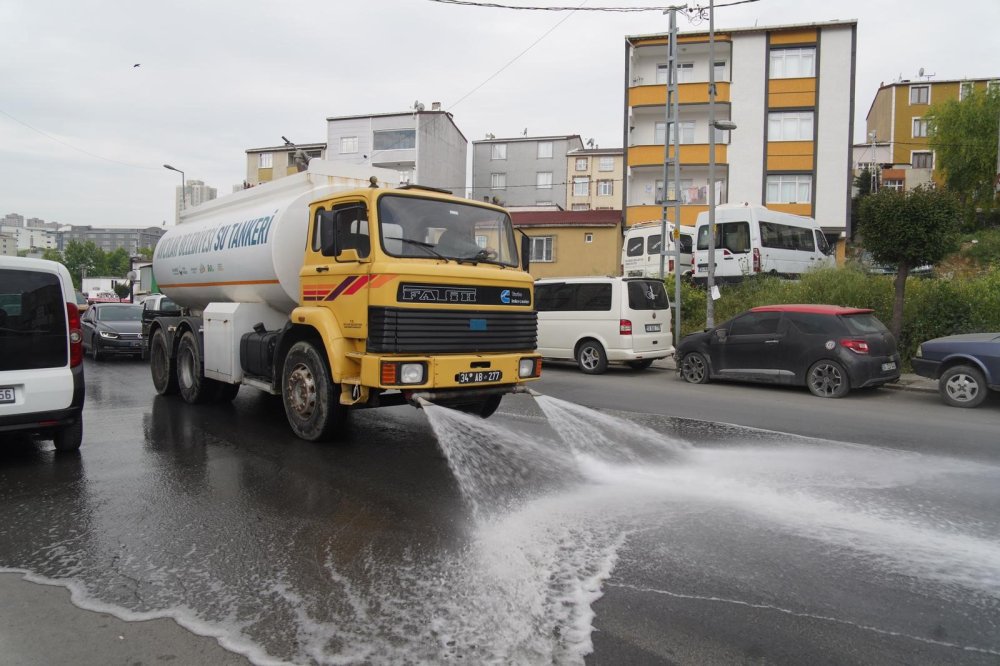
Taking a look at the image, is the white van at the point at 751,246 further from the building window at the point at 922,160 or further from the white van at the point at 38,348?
the building window at the point at 922,160

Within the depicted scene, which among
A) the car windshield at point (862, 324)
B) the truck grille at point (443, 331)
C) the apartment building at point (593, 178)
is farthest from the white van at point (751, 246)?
the apartment building at point (593, 178)

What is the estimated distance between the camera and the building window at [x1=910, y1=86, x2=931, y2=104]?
60594 mm

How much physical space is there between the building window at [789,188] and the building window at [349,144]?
31420 mm

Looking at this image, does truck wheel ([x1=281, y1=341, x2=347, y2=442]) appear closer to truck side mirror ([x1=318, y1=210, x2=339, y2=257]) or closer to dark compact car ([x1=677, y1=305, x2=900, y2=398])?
truck side mirror ([x1=318, y1=210, x2=339, y2=257])

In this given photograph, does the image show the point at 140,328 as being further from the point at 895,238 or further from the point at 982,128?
the point at 982,128

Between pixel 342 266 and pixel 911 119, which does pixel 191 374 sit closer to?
pixel 342 266

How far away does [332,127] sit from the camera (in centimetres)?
5388

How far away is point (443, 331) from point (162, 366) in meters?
6.73

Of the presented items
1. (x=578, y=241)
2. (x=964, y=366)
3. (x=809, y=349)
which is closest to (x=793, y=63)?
(x=578, y=241)

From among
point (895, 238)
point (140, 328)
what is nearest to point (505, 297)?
point (895, 238)

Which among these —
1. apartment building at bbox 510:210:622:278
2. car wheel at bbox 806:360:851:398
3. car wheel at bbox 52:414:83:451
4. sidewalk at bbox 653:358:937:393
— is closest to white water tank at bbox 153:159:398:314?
car wheel at bbox 52:414:83:451

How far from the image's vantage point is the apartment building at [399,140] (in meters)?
51.4

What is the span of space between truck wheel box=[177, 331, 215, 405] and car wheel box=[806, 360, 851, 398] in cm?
994

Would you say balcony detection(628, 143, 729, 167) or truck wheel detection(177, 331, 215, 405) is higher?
balcony detection(628, 143, 729, 167)
